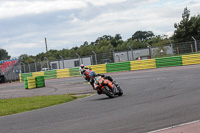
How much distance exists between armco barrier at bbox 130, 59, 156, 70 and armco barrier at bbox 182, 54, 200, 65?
9.54ft

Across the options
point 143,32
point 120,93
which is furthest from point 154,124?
point 143,32

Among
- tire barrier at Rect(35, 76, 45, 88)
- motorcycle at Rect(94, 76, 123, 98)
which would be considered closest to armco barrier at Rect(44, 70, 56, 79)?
tire barrier at Rect(35, 76, 45, 88)

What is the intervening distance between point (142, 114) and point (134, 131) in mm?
1510

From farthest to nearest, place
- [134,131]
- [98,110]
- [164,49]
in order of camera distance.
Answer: [164,49]
[98,110]
[134,131]

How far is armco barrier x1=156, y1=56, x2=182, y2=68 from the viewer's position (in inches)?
1080

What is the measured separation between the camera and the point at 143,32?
148250 millimetres

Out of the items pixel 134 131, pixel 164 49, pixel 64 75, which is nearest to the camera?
pixel 134 131

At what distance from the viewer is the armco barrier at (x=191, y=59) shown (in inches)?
1047

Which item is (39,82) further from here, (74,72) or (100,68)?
(74,72)

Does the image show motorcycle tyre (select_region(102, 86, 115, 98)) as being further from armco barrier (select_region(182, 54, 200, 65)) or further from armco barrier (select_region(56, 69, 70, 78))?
armco barrier (select_region(56, 69, 70, 78))

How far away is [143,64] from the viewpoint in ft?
96.2

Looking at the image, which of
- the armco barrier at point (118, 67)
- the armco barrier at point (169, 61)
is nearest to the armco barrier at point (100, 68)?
the armco barrier at point (118, 67)

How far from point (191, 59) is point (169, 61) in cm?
205

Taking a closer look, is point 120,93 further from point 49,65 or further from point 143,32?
point 143,32
